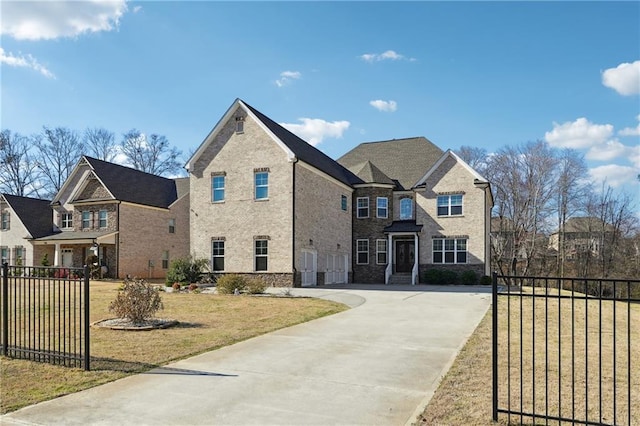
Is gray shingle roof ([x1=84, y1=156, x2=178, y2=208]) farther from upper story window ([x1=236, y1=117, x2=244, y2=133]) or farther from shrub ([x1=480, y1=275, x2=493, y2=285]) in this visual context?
shrub ([x1=480, y1=275, x2=493, y2=285])

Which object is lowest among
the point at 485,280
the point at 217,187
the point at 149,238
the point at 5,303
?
the point at 485,280

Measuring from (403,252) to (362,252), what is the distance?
2.73m

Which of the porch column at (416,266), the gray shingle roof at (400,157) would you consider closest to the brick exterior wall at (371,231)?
the gray shingle roof at (400,157)

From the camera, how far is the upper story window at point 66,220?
35.9m

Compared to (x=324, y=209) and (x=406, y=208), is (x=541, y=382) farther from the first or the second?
(x=406, y=208)

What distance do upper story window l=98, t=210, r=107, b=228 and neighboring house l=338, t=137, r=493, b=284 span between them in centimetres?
1718

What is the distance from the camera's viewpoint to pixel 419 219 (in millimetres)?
30094

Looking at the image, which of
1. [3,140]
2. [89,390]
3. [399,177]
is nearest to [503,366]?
[89,390]

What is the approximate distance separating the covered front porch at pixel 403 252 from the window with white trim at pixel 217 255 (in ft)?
34.7

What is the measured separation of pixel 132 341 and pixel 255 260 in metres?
15.4

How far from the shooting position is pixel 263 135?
25016mm

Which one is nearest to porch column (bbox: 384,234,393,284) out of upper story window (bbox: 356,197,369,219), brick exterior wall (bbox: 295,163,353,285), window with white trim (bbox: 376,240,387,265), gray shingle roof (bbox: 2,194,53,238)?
window with white trim (bbox: 376,240,387,265)

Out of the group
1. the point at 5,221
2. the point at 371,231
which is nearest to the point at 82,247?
the point at 5,221

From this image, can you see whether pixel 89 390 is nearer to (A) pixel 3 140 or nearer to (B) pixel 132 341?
(B) pixel 132 341
